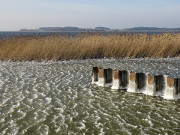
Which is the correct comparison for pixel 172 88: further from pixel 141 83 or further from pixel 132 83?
pixel 132 83

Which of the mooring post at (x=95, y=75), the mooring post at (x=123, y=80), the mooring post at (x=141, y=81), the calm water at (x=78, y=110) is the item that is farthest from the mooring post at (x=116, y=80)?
the mooring post at (x=95, y=75)

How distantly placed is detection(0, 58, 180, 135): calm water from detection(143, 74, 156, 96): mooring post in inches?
10.8

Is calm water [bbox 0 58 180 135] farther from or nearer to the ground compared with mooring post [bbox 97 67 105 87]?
nearer to the ground

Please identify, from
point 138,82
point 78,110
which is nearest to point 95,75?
point 138,82

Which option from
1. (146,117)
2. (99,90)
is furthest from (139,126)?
(99,90)

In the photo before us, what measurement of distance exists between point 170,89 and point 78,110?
119 inches

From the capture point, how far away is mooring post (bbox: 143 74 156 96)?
8.80m

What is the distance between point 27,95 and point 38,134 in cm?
336

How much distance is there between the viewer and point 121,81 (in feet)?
31.7

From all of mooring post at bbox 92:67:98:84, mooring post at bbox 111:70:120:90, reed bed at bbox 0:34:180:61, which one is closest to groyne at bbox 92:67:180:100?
mooring post at bbox 111:70:120:90

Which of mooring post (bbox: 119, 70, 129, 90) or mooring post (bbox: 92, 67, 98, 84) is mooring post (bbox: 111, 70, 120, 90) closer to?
mooring post (bbox: 119, 70, 129, 90)

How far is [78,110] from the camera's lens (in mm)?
7246

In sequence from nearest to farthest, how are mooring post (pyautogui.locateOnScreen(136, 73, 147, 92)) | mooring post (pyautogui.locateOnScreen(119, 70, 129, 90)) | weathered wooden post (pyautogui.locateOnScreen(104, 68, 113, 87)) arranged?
1. mooring post (pyautogui.locateOnScreen(136, 73, 147, 92))
2. mooring post (pyautogui.locateOnScreen(119, 70, 129, 90))
3. weathered wooden post (pyautogui.locateOnScreen(104, 68, 113, 87))

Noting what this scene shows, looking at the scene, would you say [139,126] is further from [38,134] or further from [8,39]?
[8,39]
